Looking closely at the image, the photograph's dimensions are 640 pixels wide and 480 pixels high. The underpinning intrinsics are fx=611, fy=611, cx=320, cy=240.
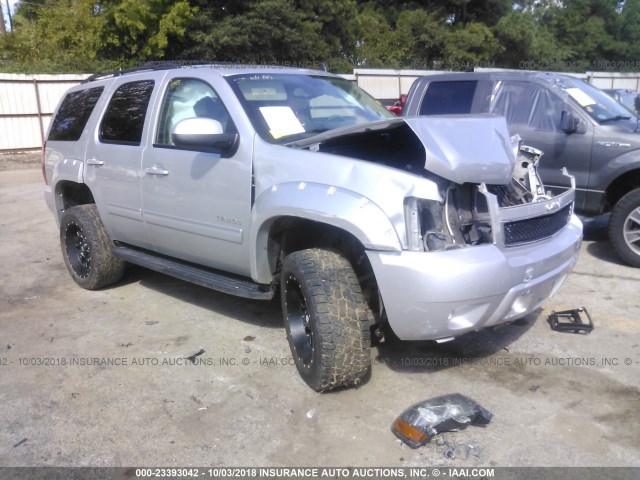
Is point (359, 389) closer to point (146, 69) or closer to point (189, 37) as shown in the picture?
point (146, 69)

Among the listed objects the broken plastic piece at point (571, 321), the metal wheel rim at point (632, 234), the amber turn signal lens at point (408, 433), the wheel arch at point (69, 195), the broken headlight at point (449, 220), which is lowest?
the broken plastic piece at point (571, 321)

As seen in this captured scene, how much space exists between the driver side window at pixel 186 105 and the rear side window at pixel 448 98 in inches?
135

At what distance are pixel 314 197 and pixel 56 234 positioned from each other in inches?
226

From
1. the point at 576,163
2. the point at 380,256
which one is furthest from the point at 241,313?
the point at 576,163

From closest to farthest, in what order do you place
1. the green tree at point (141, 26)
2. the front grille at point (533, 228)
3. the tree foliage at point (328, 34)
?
the front grille at point (533, 228) < the green tree at point (141, 26) < the tree foliage at point (328, 34)

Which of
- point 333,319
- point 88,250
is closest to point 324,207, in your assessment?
point 333,319

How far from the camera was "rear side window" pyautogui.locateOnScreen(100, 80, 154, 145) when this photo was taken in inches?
193

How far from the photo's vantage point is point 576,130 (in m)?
6.30

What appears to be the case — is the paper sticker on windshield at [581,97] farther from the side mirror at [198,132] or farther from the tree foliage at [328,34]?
the tree foliage at [328,34]

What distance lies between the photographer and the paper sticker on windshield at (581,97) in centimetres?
648

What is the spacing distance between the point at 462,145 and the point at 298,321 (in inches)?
59.0

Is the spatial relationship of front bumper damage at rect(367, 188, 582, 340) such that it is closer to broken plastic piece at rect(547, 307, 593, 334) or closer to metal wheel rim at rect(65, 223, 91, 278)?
broken plastic piece at rect(547, 307, 593, 334)

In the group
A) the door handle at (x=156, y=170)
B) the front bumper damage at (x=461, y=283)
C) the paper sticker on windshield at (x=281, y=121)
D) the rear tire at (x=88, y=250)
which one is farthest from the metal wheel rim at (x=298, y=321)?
the rear tire at (x=88, y=250)

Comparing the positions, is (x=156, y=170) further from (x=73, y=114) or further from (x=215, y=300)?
(x=73, y=114)
